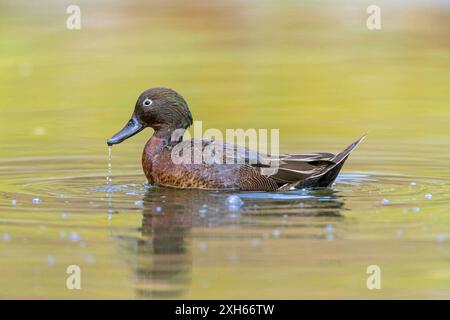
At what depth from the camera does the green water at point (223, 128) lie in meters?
7.54

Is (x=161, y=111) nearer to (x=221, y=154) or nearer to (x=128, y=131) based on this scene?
(x=128, y=131)

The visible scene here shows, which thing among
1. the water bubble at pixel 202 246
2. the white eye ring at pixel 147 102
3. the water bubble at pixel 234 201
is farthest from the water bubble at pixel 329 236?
the white eye ring at pixel 147 102

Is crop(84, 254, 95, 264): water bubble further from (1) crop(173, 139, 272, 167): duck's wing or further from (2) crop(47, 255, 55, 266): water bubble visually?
(1) crop(173, 139, 272, 167): duck's wing

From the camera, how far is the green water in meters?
7.54

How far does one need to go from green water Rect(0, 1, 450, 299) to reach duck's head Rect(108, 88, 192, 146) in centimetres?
54

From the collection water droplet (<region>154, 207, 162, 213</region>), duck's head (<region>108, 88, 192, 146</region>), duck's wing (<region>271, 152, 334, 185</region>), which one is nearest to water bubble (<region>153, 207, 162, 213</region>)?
water droplet (<region>154, 207, 162, 213</region>)

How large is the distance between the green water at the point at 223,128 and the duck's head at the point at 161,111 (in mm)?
542

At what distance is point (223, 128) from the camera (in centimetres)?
1494

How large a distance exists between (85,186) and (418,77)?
375 inches

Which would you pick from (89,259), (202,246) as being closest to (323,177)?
(202,246)

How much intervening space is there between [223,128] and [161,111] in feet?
12.2

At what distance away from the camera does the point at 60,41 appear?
2189 centimetres

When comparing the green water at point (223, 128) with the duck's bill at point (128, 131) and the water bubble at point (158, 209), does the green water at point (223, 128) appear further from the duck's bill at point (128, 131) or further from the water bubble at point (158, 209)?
the duck's bill at point (128, 131)
